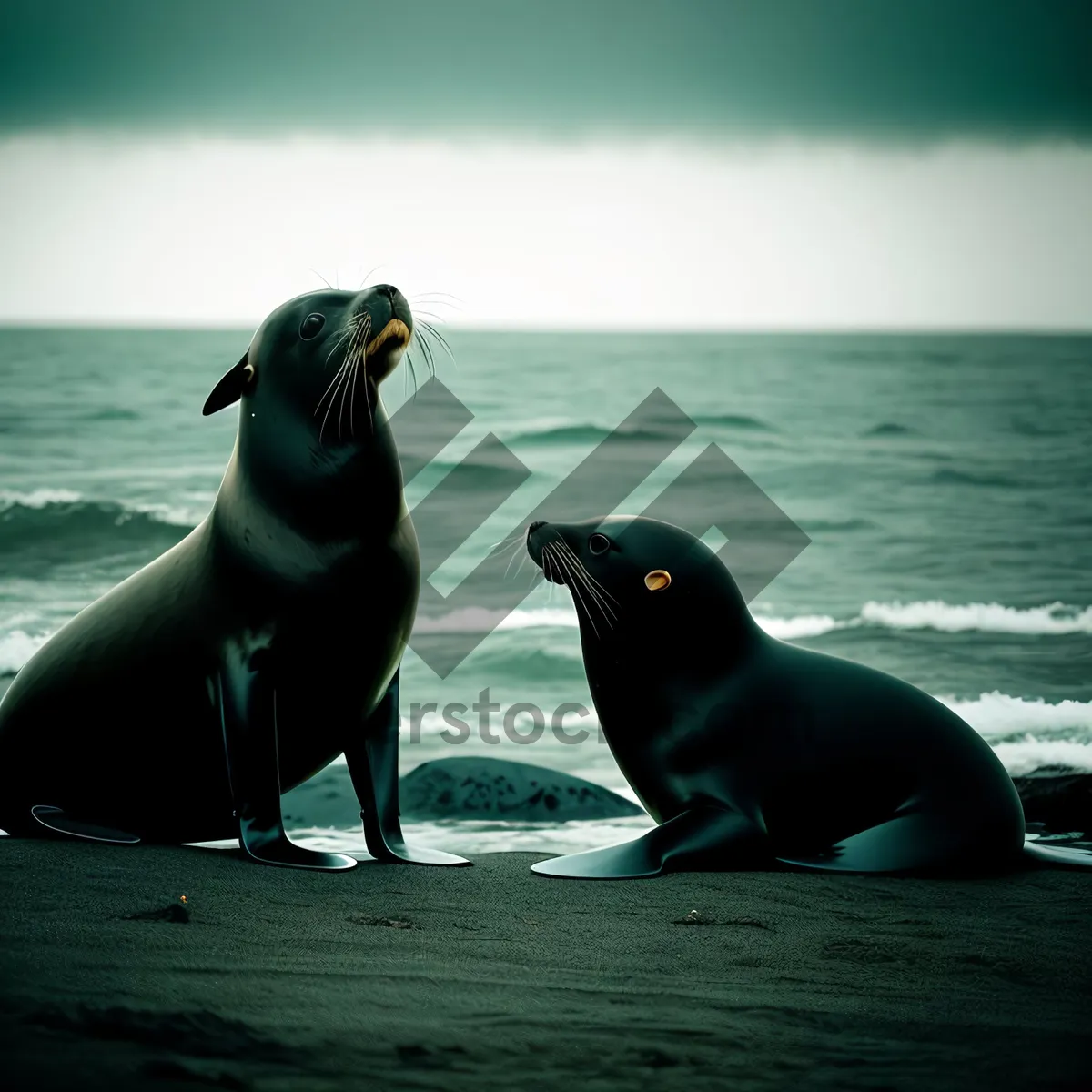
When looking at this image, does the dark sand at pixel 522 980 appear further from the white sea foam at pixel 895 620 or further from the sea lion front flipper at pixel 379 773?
the white sea foam at pixel 895 620

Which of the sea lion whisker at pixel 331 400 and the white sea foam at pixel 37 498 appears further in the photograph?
the white sea foam at pixel 37 498

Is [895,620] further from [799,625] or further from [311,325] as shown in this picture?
[311,325]

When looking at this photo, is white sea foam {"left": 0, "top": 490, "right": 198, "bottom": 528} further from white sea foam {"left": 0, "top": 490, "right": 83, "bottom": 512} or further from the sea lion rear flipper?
the sea lion rear flipper

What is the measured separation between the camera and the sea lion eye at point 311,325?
16.6 ft

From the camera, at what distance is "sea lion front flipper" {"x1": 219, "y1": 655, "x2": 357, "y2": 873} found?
4.76m

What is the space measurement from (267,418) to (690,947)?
2423 millimetres

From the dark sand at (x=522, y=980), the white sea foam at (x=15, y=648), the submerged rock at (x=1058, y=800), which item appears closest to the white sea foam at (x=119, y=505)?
the white sea foam at (x=15, y=648)

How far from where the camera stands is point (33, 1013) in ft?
8.82

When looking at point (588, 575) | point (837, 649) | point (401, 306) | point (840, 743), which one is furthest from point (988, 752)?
point (837, 649)

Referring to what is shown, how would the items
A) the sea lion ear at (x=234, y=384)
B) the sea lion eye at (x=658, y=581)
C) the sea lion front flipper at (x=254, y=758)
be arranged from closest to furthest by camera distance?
1. the sea lion front flipper at (x=254, y=758)
2. the sea lion ear at (x=234, y=384)
3. the sea lion eye at (x=658, y=581)

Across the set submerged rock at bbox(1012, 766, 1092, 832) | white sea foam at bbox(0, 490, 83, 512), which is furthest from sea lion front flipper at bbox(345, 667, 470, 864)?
white sea foam at bbox(0, 490, 83, 512)

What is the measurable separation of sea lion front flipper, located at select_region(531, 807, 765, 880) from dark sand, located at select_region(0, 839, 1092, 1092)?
11 centimetres

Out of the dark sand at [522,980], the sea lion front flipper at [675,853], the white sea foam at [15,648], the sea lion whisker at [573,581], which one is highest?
the sea lion whisker at [573,581]

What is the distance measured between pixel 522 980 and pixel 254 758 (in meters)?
1.73
